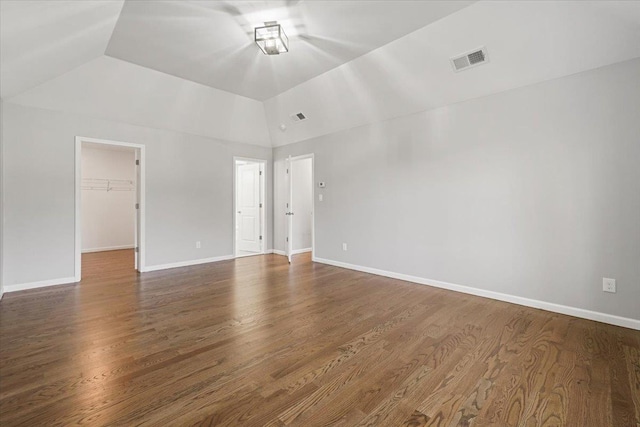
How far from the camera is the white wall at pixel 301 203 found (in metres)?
6.71

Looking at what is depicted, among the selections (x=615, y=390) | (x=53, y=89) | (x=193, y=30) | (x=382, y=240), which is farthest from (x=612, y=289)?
(x=53, y=89)

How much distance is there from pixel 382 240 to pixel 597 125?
2783 mm

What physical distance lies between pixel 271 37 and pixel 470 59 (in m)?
2.17

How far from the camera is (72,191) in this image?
4.07 meters

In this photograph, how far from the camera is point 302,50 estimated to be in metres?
3.45

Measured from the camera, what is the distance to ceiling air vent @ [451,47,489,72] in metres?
2.97

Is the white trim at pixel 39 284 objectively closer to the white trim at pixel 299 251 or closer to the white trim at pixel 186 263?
the white trim at pixel 186 263

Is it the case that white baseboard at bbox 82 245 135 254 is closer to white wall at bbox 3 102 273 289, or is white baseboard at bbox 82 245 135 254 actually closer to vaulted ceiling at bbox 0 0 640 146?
white wall at bbox 3 102 273 289

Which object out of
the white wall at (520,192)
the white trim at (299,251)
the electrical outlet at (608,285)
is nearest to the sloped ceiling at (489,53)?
the white wall at (520,192)

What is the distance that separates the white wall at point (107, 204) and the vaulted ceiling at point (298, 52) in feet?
11.5

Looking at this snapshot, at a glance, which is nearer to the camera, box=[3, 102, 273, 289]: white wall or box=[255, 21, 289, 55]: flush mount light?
box=[255, 21, 289, 55]: flush mount light

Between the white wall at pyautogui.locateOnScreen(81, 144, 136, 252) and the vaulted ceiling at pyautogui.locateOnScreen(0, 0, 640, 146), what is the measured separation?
3514 millimetres

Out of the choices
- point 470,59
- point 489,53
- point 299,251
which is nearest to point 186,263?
point 299,251

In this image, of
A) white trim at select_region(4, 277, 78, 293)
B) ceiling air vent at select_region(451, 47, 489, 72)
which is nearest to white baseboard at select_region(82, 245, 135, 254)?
white trim at select_region(4, 277, 78, 293)
